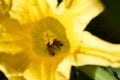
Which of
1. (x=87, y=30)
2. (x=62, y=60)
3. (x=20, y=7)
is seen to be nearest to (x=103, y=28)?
(x=87, y=30)

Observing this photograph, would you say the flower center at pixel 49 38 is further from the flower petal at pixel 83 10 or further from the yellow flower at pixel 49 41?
the flower petal at pixel 83 10

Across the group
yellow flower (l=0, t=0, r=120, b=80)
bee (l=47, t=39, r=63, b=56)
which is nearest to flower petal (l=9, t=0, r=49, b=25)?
yellow flower (l=0, t=0, r=120, b=80)

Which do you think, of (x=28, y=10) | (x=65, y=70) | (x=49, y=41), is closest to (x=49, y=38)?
(x=49, y=41)

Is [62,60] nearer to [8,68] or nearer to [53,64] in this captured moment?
[53,64]

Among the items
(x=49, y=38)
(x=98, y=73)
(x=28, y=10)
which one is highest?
(x=28, y=10)

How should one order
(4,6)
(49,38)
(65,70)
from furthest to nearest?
(49,38), (4,6), (65,70)

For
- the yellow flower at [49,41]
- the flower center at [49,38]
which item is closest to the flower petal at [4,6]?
the yellow flower at [49,41]

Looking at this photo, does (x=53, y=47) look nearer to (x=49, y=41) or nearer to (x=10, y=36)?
(x=49, y=41)
